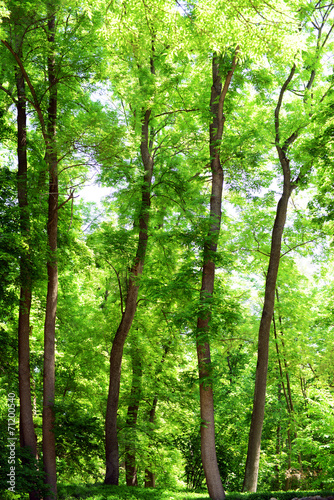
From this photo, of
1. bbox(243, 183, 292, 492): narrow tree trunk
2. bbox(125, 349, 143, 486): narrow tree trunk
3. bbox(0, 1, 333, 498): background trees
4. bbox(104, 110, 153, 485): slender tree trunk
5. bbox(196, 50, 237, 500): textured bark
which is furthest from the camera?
bbox(125, 349, 143, 486): narrow tree trunk

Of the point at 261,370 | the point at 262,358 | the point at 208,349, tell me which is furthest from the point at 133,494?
the point at 262,358

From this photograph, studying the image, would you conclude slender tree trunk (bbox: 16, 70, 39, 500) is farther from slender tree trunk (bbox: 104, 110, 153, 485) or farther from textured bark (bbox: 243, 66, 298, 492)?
textured bark (bbox: 243, 66, 298, 492)

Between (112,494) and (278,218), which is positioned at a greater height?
(278,218)

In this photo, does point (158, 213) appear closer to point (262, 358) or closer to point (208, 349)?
point (208, 349)

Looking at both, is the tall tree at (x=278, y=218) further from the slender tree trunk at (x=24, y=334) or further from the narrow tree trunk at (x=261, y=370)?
the slender tree trunk at (x=24, y=334)

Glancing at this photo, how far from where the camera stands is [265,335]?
10.7m

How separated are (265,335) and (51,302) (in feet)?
18.3

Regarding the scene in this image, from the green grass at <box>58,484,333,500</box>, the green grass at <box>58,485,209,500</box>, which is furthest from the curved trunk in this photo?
the green grass at <box>58,485,209,500</box>

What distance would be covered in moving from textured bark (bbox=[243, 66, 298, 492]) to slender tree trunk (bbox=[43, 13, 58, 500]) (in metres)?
4.81

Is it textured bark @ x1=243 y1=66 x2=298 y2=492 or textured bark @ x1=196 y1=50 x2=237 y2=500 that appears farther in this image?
textured bark @ x1=243 y1=66 x2=298 y2=492

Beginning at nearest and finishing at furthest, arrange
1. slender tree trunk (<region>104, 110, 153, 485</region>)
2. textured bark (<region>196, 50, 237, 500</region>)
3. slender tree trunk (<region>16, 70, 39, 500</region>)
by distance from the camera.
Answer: textured bark (<region>196, 50, 237, 500</region>) → slender tree trunk (<region>16, 70, 39, 500</region>) → slender tree trunk (<region>104, 110, 153, 485</region>)

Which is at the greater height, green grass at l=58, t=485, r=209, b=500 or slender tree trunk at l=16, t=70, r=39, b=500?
slender tree trunk at l=16, t=70, r=39, b=500

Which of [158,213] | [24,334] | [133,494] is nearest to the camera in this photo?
[24,334]

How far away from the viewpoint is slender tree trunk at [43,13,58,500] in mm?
9031
